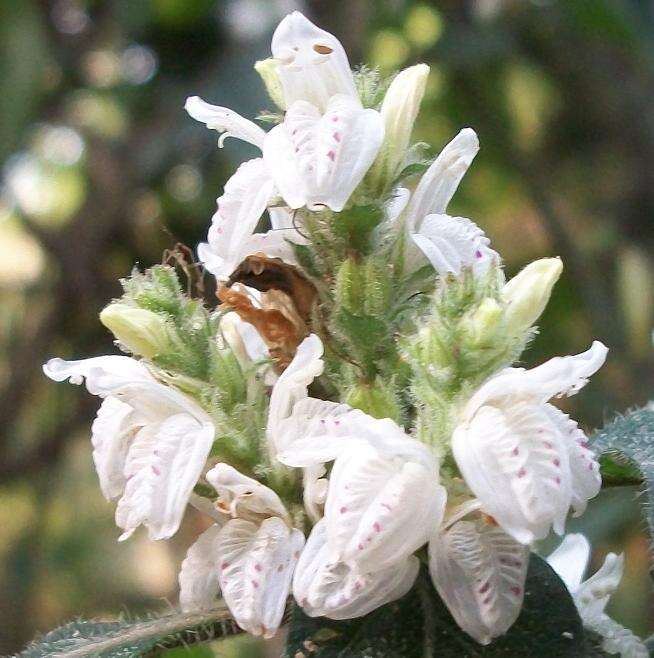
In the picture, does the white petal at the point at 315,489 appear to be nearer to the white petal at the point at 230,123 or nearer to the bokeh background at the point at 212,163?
the white petal at the point at 230,123

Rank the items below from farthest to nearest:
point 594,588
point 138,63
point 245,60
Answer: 1. point 138,63
2. point 245,60
3. point 594,588

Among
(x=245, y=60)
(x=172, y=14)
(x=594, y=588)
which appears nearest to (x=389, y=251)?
(x=594, y=588)

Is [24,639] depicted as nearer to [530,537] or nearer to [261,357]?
[261,357]

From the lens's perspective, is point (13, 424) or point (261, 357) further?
point (13, 424)

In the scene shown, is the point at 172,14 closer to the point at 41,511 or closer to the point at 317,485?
the point at 41,511

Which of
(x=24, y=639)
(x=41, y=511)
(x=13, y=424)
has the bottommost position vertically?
(x=24, y=639)

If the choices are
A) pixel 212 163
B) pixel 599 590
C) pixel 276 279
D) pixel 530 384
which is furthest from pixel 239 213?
pixel 212 163

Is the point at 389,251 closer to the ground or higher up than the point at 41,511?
higher up

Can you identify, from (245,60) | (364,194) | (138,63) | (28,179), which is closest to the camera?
(364,194)
